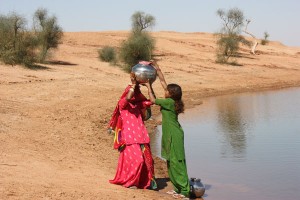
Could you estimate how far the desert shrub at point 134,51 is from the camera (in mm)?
26084

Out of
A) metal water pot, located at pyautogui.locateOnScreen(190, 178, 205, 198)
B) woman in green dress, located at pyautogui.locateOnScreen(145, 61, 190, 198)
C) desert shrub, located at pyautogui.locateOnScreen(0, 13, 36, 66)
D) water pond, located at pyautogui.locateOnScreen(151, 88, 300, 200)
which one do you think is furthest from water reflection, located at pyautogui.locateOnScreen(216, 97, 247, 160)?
desert shrub, located at pyautogui.locateOnScreen(0, 13, 36, 66)

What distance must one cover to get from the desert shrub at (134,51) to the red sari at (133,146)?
61.5 feet

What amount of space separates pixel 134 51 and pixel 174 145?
66.7 feet

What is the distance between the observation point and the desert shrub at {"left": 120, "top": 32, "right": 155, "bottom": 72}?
85.6 feet

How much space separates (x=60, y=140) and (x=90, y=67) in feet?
51.7

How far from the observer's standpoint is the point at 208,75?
2780cm

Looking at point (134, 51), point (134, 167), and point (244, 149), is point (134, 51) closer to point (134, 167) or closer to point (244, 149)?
point (244, 149)

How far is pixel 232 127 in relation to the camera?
1423 centimetres

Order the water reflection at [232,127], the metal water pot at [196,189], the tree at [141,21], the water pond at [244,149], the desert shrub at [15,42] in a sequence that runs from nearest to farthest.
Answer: the metal water pot at [196,189] < the water pond at [244,149] < the water reflection at [232,127] < the desert shrub at [15,42] < the tree at [141,21]

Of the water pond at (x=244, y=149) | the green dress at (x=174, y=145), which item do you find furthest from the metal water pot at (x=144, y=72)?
the water pond at (x=244, y=149)

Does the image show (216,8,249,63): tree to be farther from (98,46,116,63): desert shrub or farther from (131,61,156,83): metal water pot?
(131,61,156,83): metal water pot

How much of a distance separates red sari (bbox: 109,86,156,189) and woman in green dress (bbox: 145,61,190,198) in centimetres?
25

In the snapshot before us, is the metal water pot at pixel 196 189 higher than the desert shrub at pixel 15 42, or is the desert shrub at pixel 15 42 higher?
the desert shrub at pixel 15 42

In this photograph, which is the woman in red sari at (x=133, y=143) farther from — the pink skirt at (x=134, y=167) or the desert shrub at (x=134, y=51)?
the desert shrub at (x=134, y=51)
